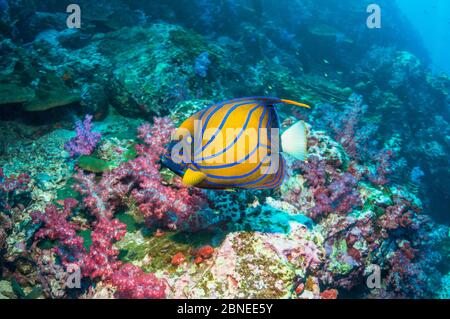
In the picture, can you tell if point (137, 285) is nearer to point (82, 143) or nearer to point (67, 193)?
point (67, 193)

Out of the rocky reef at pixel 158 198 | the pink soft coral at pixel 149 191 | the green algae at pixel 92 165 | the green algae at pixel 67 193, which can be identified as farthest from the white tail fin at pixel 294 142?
the green algae at pixel 67 193

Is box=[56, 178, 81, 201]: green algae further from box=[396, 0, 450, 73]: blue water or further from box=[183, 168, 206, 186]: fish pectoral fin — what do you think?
box=[396, 0, 450, 73]: blue water

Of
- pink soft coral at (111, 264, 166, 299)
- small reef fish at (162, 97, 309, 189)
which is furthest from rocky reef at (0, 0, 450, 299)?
small reef fish at (162, 97, 309, 189)

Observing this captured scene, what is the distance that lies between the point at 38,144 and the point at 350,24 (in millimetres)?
19834

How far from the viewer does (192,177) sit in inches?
50.4

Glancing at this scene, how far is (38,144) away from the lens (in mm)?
4180

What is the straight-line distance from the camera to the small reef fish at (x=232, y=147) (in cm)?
133

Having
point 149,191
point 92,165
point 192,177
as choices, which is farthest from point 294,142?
point 92,165

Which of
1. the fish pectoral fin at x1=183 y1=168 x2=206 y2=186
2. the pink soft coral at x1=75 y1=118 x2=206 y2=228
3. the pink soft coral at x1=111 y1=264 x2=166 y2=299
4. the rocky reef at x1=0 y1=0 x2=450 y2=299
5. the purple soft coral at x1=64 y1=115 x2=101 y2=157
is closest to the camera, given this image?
the fish pectoral fin at x1=183 y1=168 x2=206 y2=186

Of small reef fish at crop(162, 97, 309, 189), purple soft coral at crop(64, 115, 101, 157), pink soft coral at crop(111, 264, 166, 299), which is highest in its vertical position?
small reef fish at crop(162, 97, 309, 189)

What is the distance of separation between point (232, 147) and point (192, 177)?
9.9 inches

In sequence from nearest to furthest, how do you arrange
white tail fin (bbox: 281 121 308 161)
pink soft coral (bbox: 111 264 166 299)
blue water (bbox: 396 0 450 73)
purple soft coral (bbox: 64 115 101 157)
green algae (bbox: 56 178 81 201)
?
white tail fin (bbox: 281 121 308 161) → pink soft coral (bbox: 111 264 166 299) → green algae (bbox: 56 178 81 201) → purple soft coral (bbox: 64 115 101 157) → blue water (bbox: 396 0 450 73)

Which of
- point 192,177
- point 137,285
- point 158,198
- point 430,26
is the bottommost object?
point 137,285

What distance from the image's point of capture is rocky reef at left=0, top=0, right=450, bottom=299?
98.8 inches
